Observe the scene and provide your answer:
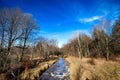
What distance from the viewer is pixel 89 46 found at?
47281 millimetres

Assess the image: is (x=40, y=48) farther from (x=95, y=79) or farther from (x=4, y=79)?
(x=95, y=79)

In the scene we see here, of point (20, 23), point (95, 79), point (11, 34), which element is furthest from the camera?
point (20, 23)

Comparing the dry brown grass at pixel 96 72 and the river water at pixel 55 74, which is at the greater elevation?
the dry brown grass at pixel 96 72

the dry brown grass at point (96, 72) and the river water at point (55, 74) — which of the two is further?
the river water at point (55, 74)

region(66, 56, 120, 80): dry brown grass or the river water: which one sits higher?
region(66, 56, 120, 80): dry brown grass

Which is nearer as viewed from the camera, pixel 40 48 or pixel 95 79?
pixel 95 79

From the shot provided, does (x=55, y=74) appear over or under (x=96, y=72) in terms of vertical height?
under

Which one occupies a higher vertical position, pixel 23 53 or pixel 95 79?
pixel 23 53

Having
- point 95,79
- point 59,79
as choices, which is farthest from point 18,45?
point 95,79

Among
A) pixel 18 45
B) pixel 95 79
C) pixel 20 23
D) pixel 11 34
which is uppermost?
pixel 20 23

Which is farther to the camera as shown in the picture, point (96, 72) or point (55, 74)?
point (55, 74)

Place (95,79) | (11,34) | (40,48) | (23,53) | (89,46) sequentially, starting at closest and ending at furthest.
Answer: (95,79) → (11,34) → (23,53) → (89,46) → (40,48)

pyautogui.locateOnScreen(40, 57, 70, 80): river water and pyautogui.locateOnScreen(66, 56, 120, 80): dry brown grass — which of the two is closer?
pyautogui.locateOnScreen(66, 56, 120, 80): dry brown grass

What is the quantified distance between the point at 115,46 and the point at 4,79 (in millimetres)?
26774
